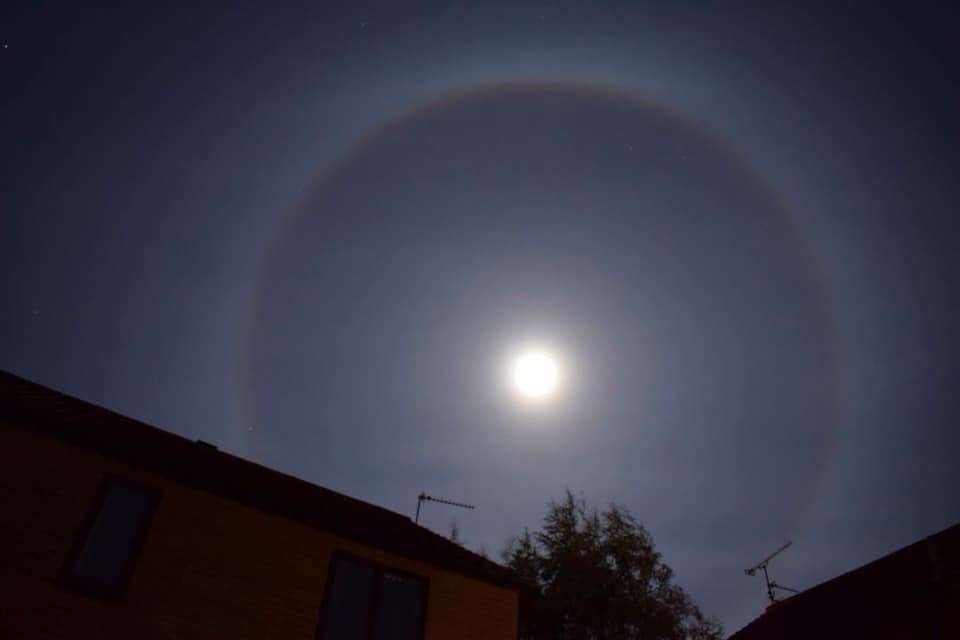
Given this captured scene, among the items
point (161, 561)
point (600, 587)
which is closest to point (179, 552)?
point (161, 561)

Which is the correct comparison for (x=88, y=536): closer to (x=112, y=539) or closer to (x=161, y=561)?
(x=112, y=539)

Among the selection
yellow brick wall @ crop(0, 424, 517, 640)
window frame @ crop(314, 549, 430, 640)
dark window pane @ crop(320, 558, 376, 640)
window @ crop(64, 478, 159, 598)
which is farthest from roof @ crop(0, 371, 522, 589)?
dark window pane @ crop(320, 558, 376, 640)

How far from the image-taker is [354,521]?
502 inches

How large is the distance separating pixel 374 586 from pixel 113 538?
218 inches

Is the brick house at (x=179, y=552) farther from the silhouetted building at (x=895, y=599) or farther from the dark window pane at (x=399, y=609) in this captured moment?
the silhouetted building at (x=895, y=599)

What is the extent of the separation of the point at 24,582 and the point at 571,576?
2960cm

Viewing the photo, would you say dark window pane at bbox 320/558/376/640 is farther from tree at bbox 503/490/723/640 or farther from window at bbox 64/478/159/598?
tree at bbox 503/490/723/640

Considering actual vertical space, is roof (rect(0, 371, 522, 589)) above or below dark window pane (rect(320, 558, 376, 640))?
above

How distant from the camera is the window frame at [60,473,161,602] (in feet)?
30.4

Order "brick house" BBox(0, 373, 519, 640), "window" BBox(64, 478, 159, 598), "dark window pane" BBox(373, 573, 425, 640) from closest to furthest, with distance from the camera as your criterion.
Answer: "brick house" BBox(0, 373, 519, 640), "window" BBox(64, 478, 159, 598), "dark window pane" BBox(373, 573, 425, 640)

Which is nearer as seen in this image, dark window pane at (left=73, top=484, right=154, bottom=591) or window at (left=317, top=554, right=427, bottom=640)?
dark window pane at (left=73, top=484, right=154, bottom=591)

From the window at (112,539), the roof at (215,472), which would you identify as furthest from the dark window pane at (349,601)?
the window at (112,539)

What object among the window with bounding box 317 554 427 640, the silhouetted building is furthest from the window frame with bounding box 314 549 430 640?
the silhouetted building

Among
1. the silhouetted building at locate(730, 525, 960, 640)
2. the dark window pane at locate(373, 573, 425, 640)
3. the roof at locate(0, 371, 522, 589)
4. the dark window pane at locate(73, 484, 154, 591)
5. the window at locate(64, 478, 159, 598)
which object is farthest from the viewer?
the dark window pane at locate(373, 573, 425, 640)
